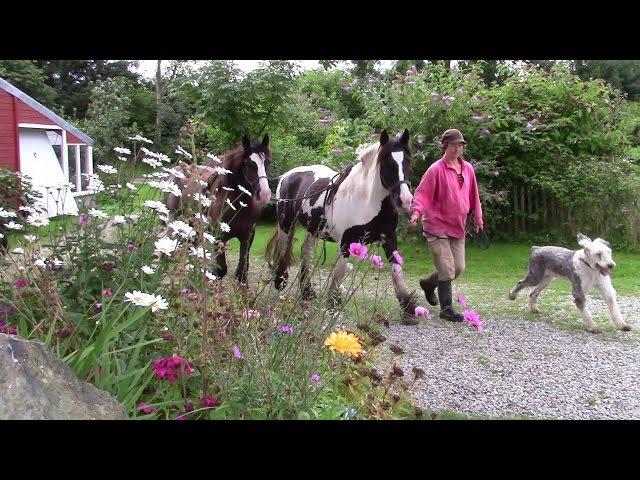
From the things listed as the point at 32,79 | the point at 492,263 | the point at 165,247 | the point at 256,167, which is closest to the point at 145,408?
the point at 165,247

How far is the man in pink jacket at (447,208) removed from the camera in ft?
19.4

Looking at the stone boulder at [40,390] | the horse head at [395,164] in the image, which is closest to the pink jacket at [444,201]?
the horse head at [395,164]

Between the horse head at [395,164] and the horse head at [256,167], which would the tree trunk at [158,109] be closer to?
the horse head at [256,167]

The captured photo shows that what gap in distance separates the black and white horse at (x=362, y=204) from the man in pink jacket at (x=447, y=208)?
44 centimetres

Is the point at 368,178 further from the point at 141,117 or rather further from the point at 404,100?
the point at 404,100

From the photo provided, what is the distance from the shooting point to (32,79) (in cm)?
820

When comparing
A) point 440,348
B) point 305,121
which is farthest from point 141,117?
point 305,121

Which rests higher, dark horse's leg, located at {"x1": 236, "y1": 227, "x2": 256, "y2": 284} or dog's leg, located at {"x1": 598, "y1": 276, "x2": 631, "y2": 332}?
dark horse's leg, located at {"x1": 236, "y1": 227, "x2": 256, "y2": 284}

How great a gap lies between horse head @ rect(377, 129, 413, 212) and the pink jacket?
2.11ft

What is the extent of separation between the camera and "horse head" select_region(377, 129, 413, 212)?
17.3 feet

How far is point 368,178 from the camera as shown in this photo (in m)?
5.71

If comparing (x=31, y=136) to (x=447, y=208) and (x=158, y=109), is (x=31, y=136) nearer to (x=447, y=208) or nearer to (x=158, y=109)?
(x=158, y=109)

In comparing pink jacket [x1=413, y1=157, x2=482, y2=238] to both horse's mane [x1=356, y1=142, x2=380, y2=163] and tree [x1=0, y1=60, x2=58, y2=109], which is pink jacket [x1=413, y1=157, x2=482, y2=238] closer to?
horse's mane [x1=356, y1=142, x2=380, y2=163]

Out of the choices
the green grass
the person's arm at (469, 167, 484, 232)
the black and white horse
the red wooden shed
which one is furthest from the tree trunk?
the red wooden shed
